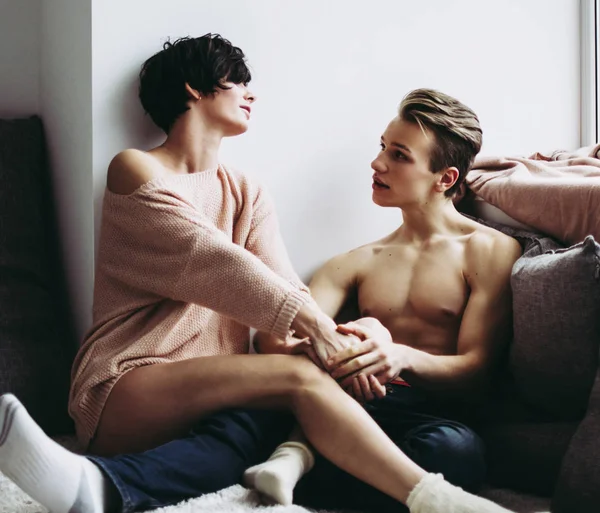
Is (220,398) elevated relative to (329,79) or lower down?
lower down

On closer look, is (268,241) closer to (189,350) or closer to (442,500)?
(189,350)

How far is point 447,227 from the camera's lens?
1.72m

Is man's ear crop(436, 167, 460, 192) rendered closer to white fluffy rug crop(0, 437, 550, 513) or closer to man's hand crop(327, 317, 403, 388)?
man's hand crop(327, 317, 403, 388)

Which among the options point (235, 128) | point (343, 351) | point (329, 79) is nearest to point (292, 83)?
point (329, 79)

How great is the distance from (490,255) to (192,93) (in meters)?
0.69

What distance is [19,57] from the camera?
1900mm

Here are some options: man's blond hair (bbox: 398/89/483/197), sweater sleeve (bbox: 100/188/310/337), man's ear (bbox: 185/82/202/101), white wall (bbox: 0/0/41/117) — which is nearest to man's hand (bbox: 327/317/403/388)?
sweater sleeve (bbox: 100/188/310/337)

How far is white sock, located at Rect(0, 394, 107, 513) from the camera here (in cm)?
104

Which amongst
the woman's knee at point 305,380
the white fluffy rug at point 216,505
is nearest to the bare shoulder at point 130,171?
the woman's knee at point 305,380

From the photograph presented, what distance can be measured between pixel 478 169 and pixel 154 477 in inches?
43.0

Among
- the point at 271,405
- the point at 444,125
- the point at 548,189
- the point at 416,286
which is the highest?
the point at 444,125

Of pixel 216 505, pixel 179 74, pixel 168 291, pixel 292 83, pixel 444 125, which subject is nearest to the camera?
pixel 216 505

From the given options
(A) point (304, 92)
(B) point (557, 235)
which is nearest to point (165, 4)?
(A) point (304, 92)

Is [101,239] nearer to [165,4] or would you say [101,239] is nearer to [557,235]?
[165,4]
